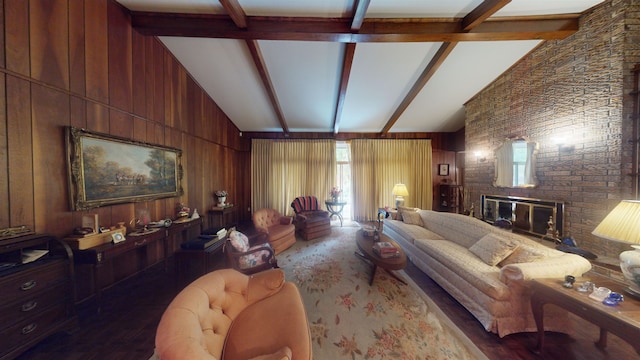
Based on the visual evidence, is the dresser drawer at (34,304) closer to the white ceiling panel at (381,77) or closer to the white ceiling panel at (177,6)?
the white ceiling panel at (177,6)

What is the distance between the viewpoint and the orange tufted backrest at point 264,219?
375 cm

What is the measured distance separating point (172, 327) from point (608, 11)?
548 cm

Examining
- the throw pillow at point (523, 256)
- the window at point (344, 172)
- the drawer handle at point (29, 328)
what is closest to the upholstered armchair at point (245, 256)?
the drawer handle at point (29, 328)

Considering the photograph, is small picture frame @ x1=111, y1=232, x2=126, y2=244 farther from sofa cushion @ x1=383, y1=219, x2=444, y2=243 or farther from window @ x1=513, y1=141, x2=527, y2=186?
window @ x1=513, y1=141, x2=527, y2=186

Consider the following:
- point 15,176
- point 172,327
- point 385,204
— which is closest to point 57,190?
point 15,176

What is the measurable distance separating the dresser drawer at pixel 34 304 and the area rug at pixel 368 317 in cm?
216

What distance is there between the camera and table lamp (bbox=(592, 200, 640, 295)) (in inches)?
50.0

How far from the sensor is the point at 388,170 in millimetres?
6320

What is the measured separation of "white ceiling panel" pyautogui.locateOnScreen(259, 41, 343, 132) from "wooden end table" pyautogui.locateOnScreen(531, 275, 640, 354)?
3868 millimetres

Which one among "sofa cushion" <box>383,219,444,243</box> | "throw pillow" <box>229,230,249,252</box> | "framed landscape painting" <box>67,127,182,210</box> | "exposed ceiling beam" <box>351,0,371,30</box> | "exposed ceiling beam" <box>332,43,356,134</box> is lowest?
"sofa cushion" <box>383,219,444,243</box>

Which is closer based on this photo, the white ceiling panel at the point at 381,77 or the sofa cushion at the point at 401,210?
the white ceiling panel at the point at 381,77

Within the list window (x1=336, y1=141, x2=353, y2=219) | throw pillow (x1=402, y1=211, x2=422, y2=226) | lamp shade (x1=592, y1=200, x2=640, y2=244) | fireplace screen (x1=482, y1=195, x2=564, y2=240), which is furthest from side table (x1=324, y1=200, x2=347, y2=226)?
lamp shade (x1=592, y1=200, x2=640, y2=244)

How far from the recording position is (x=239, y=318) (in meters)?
1.38

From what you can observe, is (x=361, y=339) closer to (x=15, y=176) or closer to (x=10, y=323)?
(x=10, y=323)
